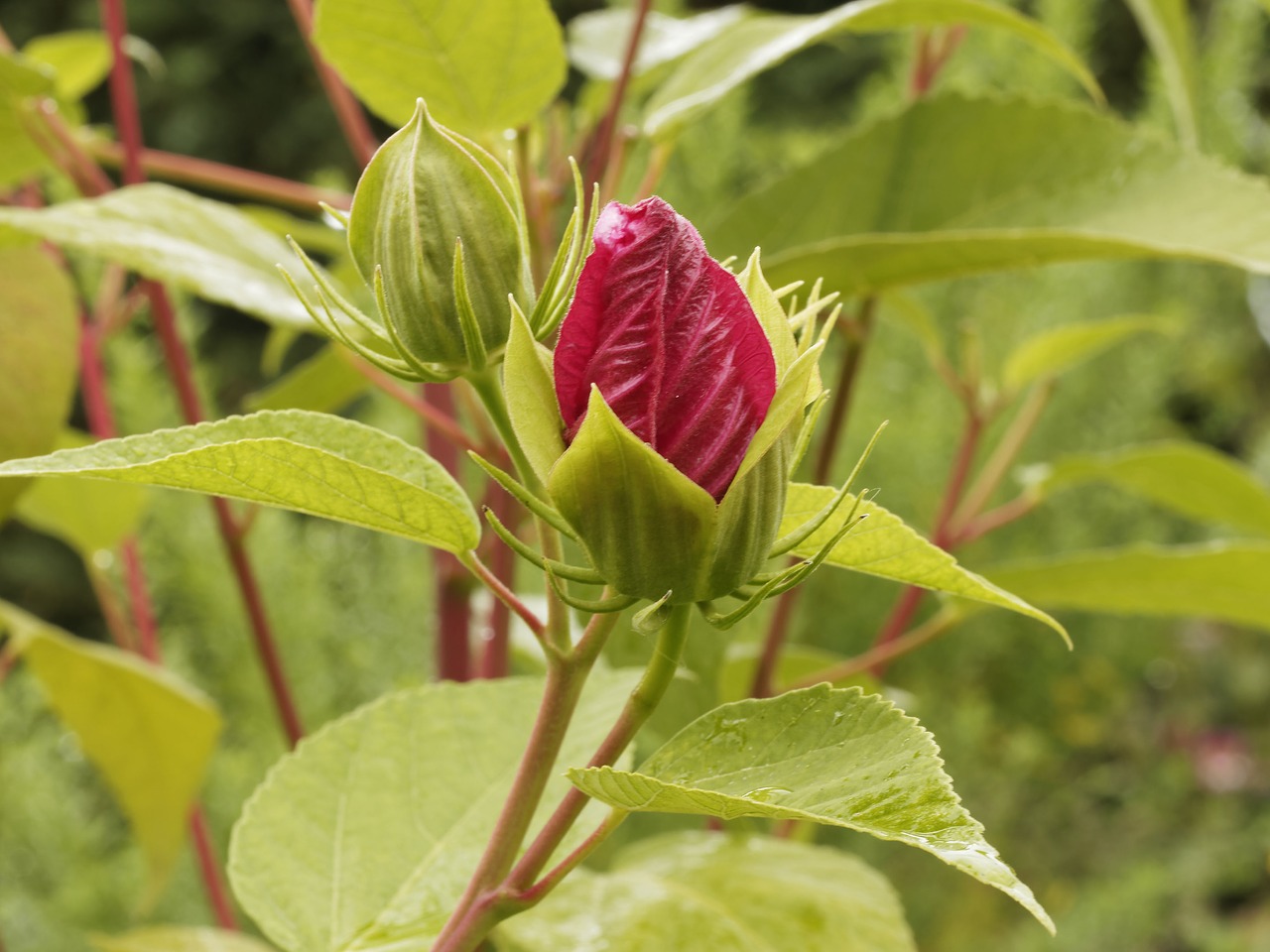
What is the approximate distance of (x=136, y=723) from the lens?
37 centimetres

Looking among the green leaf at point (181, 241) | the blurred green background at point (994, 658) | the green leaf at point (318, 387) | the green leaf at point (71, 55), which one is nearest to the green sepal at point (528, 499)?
the green leaf at point (181, 241)

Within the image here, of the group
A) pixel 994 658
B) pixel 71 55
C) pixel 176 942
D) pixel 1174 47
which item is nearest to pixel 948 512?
pixel 1174 47

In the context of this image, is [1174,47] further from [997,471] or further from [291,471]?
[291,471]

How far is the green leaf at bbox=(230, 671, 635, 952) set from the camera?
20 centimetres

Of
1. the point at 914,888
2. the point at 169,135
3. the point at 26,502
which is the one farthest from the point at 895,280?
the point at 169,135

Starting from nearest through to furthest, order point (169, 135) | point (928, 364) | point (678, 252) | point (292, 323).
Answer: point (678, 252)
point (292, 323)
point (928, 364)
point (169, 135)

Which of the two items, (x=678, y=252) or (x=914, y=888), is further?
(x=914, y=888)

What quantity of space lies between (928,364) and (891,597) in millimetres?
209

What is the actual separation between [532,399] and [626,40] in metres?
0.28

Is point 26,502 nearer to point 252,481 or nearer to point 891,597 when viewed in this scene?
point 252,481

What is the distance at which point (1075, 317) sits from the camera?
0.98 m

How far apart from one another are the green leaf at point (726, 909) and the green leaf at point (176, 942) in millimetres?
83

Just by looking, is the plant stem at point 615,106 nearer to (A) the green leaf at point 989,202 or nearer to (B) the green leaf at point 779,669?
(A) the green leaf at point 989,202

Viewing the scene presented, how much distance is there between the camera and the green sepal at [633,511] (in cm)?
13
